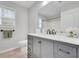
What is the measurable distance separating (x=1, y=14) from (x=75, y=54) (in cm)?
317

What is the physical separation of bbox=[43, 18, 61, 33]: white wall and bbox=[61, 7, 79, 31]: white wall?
15 cm

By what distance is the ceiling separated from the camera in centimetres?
177

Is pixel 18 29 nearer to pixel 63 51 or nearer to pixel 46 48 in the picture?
pixel 46 48

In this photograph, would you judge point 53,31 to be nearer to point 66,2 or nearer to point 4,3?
point 66,2

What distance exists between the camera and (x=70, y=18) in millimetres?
1733

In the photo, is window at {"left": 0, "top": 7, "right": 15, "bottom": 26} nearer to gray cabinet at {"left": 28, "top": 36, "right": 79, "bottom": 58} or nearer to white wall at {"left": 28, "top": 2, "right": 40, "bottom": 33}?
white wall at {"left": 28, "top": 2, "right": 40, "bottom": 33}

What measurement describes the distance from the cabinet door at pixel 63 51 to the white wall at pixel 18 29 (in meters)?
2.64

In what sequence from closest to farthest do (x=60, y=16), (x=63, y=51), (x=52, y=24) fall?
(x=63, y=51)
(x=60, y=16)
(x=52, y=24)

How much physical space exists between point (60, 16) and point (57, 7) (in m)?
0.32

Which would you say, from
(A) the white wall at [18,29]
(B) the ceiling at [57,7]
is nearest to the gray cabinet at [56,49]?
(B) the ceiling at [57,7]

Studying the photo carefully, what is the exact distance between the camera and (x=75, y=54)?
0.97 meters

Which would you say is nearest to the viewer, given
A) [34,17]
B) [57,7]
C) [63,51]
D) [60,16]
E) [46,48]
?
[63,51]

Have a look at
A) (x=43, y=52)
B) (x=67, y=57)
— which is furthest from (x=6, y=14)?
(x=67, y=57)

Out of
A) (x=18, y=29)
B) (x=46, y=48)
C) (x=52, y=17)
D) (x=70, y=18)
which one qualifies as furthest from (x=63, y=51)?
(x=18, y=29)
